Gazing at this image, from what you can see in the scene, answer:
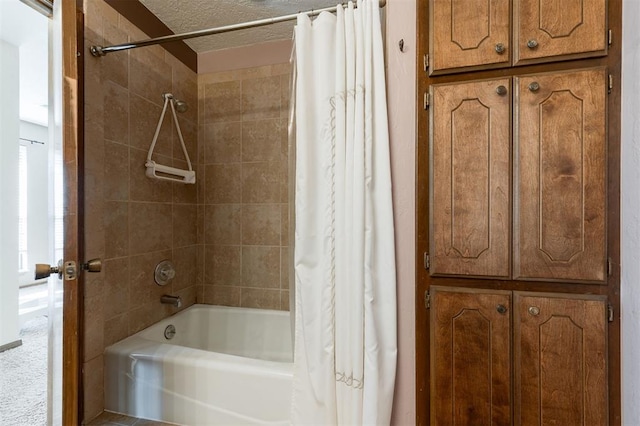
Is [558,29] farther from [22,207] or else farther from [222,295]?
[22,207]

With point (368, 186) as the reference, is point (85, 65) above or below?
above

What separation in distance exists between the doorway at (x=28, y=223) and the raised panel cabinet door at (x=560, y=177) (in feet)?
5.46

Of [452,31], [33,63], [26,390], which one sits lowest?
[26,390]

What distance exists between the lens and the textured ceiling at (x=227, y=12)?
191 cm

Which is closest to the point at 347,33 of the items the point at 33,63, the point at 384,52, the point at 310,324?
the point at 384,52

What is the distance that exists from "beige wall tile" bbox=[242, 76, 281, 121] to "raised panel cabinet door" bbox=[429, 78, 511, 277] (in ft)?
4.72

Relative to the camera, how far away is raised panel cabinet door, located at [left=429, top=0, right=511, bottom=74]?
106cm

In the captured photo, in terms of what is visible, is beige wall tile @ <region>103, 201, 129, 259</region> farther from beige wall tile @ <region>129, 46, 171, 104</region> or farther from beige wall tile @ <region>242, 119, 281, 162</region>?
beige wall tile @ <region>242, 119, 281, 162</region>

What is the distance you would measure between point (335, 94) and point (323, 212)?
0.48m

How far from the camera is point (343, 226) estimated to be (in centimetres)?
126

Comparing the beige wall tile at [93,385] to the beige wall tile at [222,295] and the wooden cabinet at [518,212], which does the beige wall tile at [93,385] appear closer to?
the beige wall tile at [222,295]

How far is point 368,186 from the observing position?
4.01 feet

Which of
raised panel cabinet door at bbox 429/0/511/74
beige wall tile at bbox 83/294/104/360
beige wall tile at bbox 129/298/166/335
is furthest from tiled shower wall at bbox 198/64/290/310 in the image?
raised panel cabinet door at bbox 429/0/511/74

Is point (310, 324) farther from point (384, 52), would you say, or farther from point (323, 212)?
point (384, 52)
